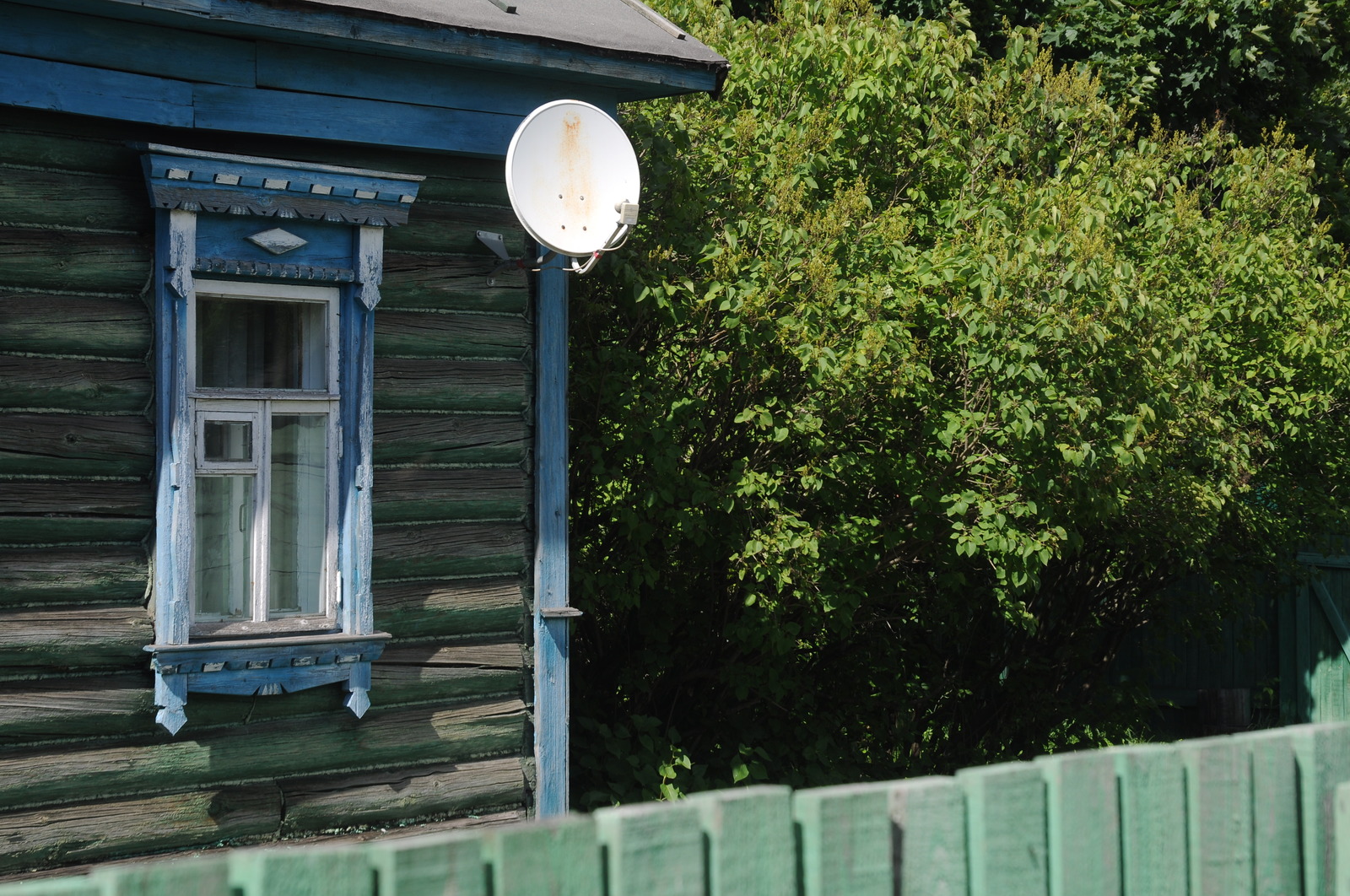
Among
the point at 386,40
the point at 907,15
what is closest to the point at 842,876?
the point at 386,40

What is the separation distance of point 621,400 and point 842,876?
511cm

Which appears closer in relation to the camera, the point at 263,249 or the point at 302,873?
the point at 302,873

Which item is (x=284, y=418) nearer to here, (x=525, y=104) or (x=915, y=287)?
(x=525, y=104)

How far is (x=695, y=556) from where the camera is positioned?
25.6 ft

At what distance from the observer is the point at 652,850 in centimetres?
158

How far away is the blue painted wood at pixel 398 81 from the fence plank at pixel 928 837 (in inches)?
160

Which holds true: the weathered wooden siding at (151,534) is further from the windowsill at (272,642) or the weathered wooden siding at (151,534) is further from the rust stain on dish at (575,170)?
the rust stain on dish at (575,170)

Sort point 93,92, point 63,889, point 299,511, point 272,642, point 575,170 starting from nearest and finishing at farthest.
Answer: point 63,889 < point 93,92 < point 272,642 < point 299,511 < point 575,170

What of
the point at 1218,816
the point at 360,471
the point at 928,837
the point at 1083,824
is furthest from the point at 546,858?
the point at 360,471

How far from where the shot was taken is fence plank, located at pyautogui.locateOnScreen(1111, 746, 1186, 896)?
6.28 feet

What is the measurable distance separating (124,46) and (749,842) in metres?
4.09

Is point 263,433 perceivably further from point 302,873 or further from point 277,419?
point 302,873

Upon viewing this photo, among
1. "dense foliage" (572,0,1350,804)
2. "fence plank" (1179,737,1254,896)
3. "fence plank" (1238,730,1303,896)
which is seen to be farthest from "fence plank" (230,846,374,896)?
"dense foliage" (572,0,1350,804)

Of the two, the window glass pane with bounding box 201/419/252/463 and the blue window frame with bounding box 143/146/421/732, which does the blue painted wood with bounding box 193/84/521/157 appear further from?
the window glass pane with bounding box 201/419/252/463
